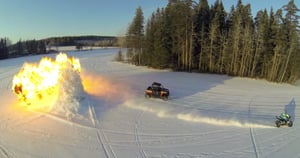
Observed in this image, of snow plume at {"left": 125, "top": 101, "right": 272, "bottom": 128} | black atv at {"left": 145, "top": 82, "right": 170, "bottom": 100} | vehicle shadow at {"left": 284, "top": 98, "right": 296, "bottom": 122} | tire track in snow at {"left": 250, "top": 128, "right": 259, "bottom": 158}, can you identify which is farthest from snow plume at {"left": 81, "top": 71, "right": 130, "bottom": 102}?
vehicle shadow at {"left": 284, "top": 98, "right": 296, "bottom": 122}

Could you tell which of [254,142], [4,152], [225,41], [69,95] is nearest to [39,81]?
[69,95]

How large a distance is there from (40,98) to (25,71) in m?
2.86

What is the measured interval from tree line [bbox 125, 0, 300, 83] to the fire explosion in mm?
21959

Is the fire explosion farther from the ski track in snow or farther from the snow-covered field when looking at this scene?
the ski track in snow

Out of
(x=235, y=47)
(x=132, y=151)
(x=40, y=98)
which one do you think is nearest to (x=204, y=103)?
(x=132, y=151)

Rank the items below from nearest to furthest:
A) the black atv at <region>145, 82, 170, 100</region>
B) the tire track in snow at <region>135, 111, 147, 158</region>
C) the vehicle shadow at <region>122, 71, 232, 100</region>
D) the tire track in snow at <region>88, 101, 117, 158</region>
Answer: the tire track in snow at <region>135, 111, 147, 158</region>
the tire track in snow at <region>88, 101, 117, 158</region>
the black atv at <region>145, 82, 170, 100</region>
the vehicle shadow at <region>122, 71, 232, 100</region>

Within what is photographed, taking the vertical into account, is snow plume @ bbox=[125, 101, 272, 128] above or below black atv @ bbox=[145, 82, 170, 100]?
below

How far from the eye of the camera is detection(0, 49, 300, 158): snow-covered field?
1245cm

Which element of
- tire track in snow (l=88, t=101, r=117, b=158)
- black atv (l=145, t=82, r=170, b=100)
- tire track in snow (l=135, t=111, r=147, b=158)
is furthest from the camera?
black atv (l=145, t=82, r=170, b=100)

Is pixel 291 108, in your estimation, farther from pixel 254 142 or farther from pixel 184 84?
pixel 184 84

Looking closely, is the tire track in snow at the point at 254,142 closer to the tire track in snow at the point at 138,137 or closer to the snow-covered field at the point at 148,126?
the snow-covered field at the point at 148,126

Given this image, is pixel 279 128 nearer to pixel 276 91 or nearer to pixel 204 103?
pixel 204 103

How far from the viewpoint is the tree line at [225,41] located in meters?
35.0

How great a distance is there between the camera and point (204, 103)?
21.8 m
